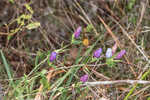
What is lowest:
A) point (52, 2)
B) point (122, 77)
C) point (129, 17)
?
point (122, 77)

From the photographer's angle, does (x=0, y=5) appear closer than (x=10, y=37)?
No

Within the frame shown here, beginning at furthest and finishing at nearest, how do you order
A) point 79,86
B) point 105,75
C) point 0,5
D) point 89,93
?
point 0,5 → point 105,75 → point 89,93 → point 79,86

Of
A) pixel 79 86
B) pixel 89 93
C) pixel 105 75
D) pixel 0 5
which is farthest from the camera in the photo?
pixel 0 5

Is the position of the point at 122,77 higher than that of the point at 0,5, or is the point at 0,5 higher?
the point at 0,5

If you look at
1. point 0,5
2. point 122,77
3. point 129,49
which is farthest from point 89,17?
point 0,5

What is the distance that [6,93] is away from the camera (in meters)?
1.40

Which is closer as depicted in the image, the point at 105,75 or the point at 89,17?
the point at 105,75

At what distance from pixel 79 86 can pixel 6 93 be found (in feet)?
1.35

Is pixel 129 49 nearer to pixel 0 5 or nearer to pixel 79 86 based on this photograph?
pixel 79 86

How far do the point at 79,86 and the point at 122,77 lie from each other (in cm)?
51

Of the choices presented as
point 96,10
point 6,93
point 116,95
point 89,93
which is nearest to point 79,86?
point 89,93

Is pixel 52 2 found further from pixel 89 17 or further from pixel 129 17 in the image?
pixel 129 17

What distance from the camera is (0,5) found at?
6.54 feet

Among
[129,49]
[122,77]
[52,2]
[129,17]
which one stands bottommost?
[122,77]
